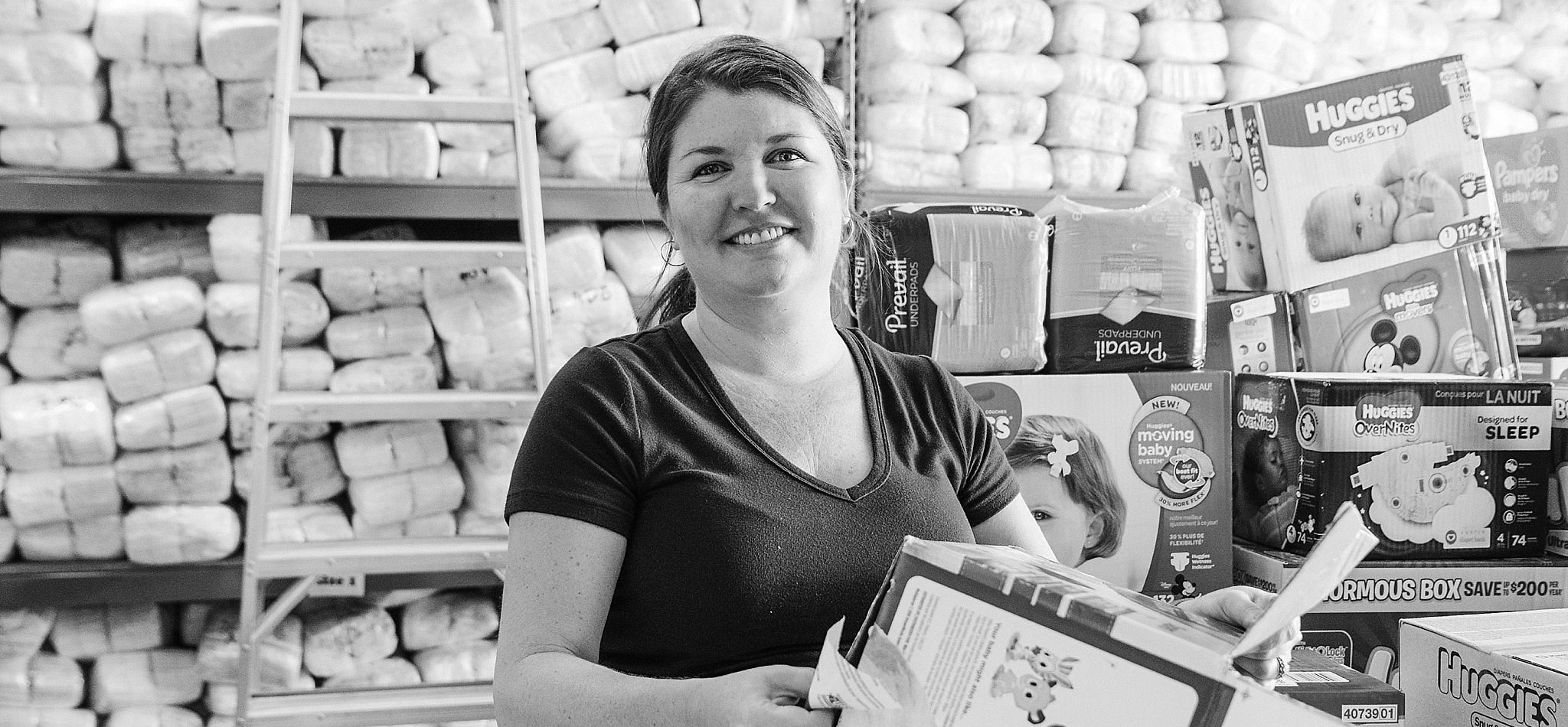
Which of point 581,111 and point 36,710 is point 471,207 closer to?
point 581,111

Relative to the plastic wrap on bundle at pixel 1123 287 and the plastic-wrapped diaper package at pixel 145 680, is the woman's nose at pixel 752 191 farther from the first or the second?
the plastic-wrapped diaper package at pixel 145 680

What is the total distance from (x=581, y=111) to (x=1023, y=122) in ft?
→ 2.98

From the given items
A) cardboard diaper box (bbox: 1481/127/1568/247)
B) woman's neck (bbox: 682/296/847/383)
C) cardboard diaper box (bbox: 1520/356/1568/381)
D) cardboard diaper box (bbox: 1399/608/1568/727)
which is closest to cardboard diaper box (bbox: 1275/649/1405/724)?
cardboard diaper box (bbox: 1399/608/1568/727)

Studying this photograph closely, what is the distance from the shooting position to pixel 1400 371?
189 centimetres

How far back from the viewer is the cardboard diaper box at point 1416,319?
1.85 m

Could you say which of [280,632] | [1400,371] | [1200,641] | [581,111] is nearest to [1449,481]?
[1400,371]

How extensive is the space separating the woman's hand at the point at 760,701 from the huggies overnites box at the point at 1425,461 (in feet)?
3.90

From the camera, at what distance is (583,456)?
3.25 feet

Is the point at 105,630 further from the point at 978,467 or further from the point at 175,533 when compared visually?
the point at 978,467

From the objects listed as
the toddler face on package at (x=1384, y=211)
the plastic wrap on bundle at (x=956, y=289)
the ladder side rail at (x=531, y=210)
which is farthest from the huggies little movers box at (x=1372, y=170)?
the ladder side rail at (x=531, y=210)

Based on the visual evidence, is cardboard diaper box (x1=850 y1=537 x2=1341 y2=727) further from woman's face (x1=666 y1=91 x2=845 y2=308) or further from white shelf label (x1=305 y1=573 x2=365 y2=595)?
white shelf label (x1=305 y1=573 x2=365 y2=595)

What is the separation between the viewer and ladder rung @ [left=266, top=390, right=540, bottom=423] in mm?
1867

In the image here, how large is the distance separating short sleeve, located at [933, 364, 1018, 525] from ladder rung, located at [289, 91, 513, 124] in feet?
3.48

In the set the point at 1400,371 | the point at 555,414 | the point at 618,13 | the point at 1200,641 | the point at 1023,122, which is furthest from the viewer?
the point at 1023,122
